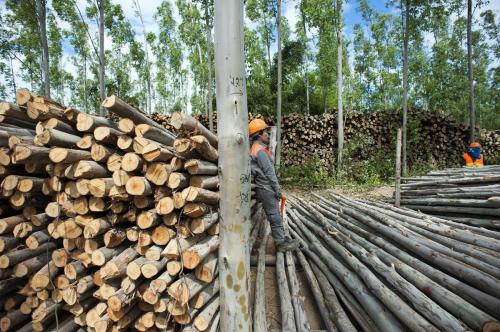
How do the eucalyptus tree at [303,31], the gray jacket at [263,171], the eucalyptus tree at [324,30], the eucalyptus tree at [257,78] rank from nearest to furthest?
the gray jacket at [263,171]
the eucalyptus tree at [324,30]
the eucalyptus tree at [303,31]
the eucalyptus tree at [257,78]

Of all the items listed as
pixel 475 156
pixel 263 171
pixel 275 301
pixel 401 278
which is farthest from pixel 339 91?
pixel 275 301

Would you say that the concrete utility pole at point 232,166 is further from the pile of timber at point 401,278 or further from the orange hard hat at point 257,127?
the orange hard hat at point 257,127

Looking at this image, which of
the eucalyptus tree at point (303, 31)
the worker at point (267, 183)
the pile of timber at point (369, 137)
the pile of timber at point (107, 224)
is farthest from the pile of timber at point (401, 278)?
the eucalyptus tree at point (303, 31)

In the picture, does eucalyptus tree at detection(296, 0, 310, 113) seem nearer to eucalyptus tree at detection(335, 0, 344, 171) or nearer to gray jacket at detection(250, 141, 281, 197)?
eucalyptus tree at detection(335, 0, 344, 171)

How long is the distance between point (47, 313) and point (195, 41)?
69.2 feet

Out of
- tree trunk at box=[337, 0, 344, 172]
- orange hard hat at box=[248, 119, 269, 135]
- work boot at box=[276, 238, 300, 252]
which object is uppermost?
tree trunk at box=[337, 0, 344, 172]

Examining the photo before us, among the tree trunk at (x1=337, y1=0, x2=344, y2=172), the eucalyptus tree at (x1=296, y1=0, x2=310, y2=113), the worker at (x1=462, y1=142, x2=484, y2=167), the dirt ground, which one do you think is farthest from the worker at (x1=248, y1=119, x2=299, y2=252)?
the eucalyptus tree at (x1=296, y1=0, x2=310, y2=113)

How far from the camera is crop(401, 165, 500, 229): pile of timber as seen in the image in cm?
405

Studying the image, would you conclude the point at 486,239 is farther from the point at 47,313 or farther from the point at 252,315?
the point at 47,313

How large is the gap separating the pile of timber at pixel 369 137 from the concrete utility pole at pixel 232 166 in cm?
1030

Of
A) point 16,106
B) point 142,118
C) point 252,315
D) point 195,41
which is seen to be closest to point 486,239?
point 252,315

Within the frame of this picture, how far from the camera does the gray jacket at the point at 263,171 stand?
387 cm

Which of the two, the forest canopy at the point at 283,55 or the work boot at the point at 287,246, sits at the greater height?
the forest canopy at the point at 283,55

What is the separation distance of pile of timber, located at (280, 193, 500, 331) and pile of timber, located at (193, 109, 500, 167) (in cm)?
841
